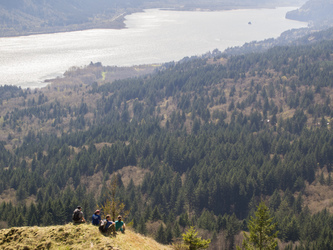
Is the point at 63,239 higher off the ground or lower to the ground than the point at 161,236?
higher

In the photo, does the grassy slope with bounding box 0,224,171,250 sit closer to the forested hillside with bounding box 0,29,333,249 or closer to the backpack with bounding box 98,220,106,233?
the backpack with bounding box 98,220,106,233

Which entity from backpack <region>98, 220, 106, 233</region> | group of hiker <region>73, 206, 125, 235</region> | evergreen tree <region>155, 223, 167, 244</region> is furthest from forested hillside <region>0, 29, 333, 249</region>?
backpack <region>98, 220, 106, 233</region>

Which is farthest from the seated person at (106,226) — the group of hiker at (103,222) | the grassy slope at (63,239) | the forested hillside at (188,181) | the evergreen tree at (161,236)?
the forested hillside at (188,181)

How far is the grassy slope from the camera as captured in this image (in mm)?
34469

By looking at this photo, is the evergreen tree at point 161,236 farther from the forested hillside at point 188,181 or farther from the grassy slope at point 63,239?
the grassy slope at point 63,239

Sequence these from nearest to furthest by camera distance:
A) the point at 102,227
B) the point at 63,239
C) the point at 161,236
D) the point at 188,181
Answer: the point at 63,239
the point at 102,227
the point at 161,236
the point at 188,181

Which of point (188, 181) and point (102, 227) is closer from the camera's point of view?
point (102, 227)

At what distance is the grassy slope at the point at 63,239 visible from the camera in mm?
34469

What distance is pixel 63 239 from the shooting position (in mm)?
35406

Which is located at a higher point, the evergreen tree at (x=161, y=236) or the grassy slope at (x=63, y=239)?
the grassy slope at (x=63, y=239)

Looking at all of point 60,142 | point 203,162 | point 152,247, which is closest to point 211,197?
point 203,162

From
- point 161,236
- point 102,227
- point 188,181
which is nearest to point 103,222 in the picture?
point 102,227

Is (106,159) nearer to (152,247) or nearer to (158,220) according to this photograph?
(158,220)

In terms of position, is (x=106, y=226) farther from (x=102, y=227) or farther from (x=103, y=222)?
(x=103, y=222)
